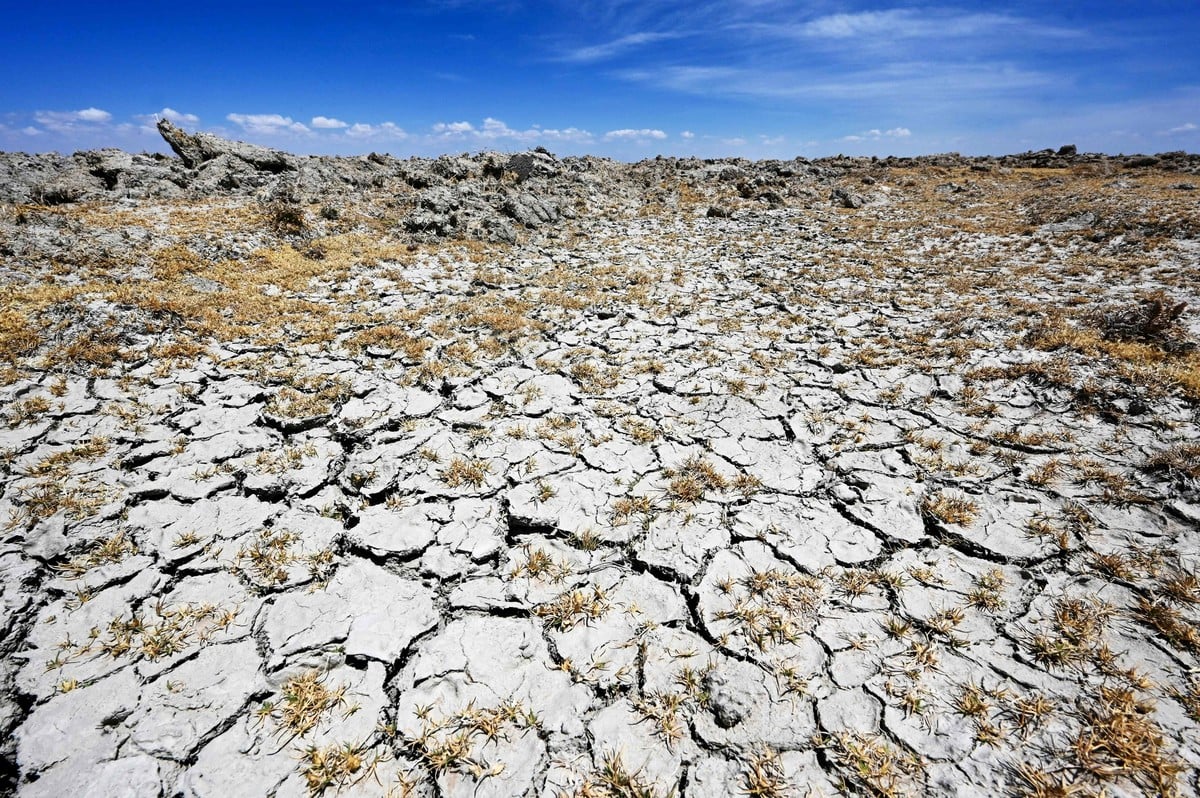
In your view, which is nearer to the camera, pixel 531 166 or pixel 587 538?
pixel 587 538

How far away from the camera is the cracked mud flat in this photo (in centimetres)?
289

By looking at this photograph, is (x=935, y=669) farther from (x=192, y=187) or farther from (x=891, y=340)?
(x=192, y=187)

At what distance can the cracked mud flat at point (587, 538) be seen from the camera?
289 cm

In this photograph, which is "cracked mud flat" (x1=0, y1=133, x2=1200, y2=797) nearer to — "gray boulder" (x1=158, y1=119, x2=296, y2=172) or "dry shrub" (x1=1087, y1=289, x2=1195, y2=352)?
"dry shrub" (x1=1087, y1=289, x2=1195, y2=352)

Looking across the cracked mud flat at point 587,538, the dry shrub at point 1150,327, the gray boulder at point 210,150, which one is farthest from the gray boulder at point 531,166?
the dry shrub at point 1150,327

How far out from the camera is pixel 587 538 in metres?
4.41

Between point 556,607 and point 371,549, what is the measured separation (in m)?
1.85

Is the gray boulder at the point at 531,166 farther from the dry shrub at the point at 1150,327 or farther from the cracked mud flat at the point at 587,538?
the dry shrub at the point at 1150,327

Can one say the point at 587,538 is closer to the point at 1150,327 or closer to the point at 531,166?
the point at 1150,327

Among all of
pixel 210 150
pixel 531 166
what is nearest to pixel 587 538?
pixel 531 166

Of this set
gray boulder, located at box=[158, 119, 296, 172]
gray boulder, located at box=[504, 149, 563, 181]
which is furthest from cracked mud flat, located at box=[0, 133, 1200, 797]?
gray boulder, located at box=[504, 149, 563, 181]

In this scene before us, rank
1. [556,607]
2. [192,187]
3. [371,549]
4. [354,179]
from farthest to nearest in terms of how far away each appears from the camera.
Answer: [354,179]
[192,187]
[371,549]
[556,607]

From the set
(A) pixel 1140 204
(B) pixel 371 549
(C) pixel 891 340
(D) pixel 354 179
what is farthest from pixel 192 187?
(A) pixel 1140 204

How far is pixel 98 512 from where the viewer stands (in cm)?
443
